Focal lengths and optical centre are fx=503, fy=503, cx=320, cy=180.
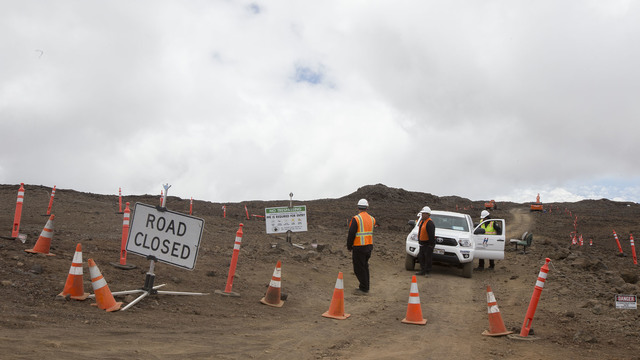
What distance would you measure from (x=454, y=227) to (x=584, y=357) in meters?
8.59

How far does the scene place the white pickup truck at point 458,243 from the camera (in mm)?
13562

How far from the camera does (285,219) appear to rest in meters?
16.5

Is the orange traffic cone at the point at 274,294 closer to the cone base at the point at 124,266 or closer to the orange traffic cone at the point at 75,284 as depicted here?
the cone base at the point at 124,266

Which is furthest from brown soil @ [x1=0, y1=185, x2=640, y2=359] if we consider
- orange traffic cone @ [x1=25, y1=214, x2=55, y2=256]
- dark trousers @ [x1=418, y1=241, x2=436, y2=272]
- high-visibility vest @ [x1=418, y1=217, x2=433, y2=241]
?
high-visibility vest @ [x1=418, y1=217, x2=433, y2=241]

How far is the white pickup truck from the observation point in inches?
534

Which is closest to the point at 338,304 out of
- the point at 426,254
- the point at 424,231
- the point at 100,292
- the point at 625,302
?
the point at 100,292

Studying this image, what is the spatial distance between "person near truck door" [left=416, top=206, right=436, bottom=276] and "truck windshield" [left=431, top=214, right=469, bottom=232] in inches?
57.3

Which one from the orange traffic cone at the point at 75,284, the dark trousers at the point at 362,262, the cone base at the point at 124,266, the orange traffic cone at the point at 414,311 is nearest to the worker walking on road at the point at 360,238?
the dark trousers at the point at 362,262

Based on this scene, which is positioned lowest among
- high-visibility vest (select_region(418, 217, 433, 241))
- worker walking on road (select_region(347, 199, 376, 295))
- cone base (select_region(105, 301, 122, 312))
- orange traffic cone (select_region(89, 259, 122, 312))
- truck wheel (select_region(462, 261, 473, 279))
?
cone base (select_region(105, 301, 122, 312))

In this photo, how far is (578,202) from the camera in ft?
229

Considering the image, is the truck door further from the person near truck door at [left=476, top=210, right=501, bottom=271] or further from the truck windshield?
the truck windshield

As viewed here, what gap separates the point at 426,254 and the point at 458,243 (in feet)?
3.44

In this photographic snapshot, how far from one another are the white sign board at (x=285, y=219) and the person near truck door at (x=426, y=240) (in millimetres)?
4369

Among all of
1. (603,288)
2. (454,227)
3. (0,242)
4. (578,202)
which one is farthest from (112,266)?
(578,202)
